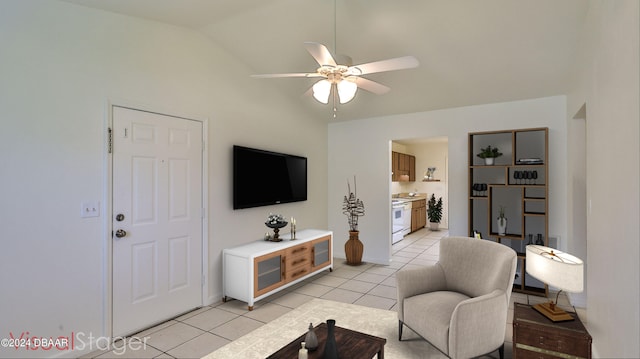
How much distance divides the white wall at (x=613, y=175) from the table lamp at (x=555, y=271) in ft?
0.48

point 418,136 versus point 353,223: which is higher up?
point 418,136

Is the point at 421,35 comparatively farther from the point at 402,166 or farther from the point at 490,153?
the point at 402,166

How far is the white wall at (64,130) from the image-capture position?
2.28m

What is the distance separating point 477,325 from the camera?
2.25m

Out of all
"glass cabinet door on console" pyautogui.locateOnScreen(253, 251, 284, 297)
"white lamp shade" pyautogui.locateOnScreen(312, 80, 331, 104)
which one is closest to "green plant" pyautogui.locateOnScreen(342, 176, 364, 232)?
"glass cabinet door on console" pyautogui.locateOnScreen(253, 251, 284, 297)

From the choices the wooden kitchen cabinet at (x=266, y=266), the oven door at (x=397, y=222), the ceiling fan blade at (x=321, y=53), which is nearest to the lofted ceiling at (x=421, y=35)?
the ceiling fan blade at (x=321, y=53)

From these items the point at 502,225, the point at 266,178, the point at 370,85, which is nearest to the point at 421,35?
the point at 370,85

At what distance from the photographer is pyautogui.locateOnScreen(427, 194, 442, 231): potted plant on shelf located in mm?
8969

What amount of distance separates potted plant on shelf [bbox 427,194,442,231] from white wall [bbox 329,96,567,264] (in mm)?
4137

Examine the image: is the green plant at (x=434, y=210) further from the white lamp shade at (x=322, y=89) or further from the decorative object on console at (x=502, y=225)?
the white lamp shade at (x=322, y=89)

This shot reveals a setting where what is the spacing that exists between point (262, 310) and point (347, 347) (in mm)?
1829

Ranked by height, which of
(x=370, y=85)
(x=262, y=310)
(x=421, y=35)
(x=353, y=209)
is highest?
(x=421, y=35)

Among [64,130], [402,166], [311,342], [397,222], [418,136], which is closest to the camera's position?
[311,342]

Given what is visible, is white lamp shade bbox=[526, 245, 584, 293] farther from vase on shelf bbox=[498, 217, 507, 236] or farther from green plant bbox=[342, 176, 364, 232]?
green plant bbox=[342, 176, 364, 232]
